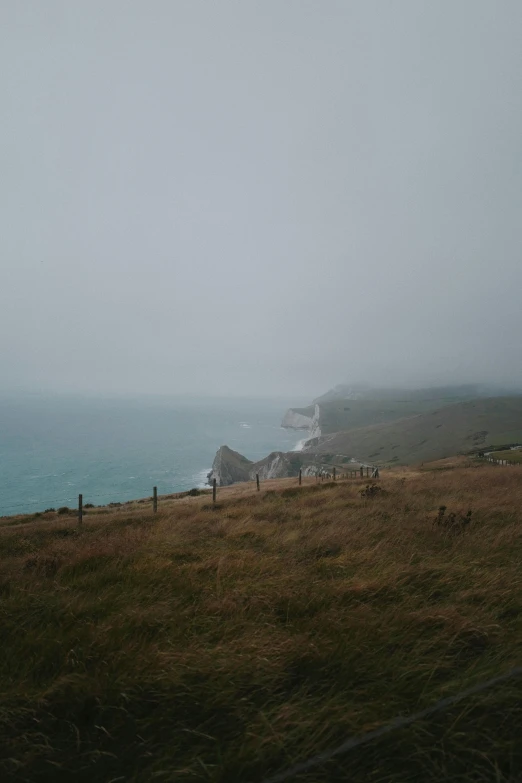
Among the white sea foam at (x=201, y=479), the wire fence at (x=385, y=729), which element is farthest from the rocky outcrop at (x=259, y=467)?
the wire fence at (x=385, y=729)

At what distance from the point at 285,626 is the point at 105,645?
1.80 meters

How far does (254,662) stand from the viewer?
10.1ft

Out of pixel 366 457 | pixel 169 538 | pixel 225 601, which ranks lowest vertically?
pixel 366 457

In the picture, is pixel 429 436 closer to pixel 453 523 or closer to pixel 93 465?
pixel 93 465

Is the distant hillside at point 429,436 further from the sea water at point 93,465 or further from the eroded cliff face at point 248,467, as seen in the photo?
the sea water at point 93,465

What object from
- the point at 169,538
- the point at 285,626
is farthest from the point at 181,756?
the point at 169,538

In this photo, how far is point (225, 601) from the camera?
165 inches

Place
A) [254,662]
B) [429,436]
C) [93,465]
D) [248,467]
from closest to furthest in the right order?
[254,662] → [93,465] → [248,467] → [429,436]

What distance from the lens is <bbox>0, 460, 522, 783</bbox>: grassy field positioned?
7.50ft

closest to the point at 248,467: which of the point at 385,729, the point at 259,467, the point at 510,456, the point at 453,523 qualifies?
the point at 259,467

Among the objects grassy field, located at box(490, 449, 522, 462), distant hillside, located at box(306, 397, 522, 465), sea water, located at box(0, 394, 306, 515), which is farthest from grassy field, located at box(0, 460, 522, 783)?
distant hillside, located at box(306, 397, 522, 465)

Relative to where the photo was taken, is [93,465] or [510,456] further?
[93,465]

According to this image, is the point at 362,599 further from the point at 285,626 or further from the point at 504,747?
the point at 504,747

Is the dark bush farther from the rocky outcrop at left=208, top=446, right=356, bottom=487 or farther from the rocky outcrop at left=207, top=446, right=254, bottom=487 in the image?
the rocky outcrop at left=208, top=446, right=356, bottom=487
